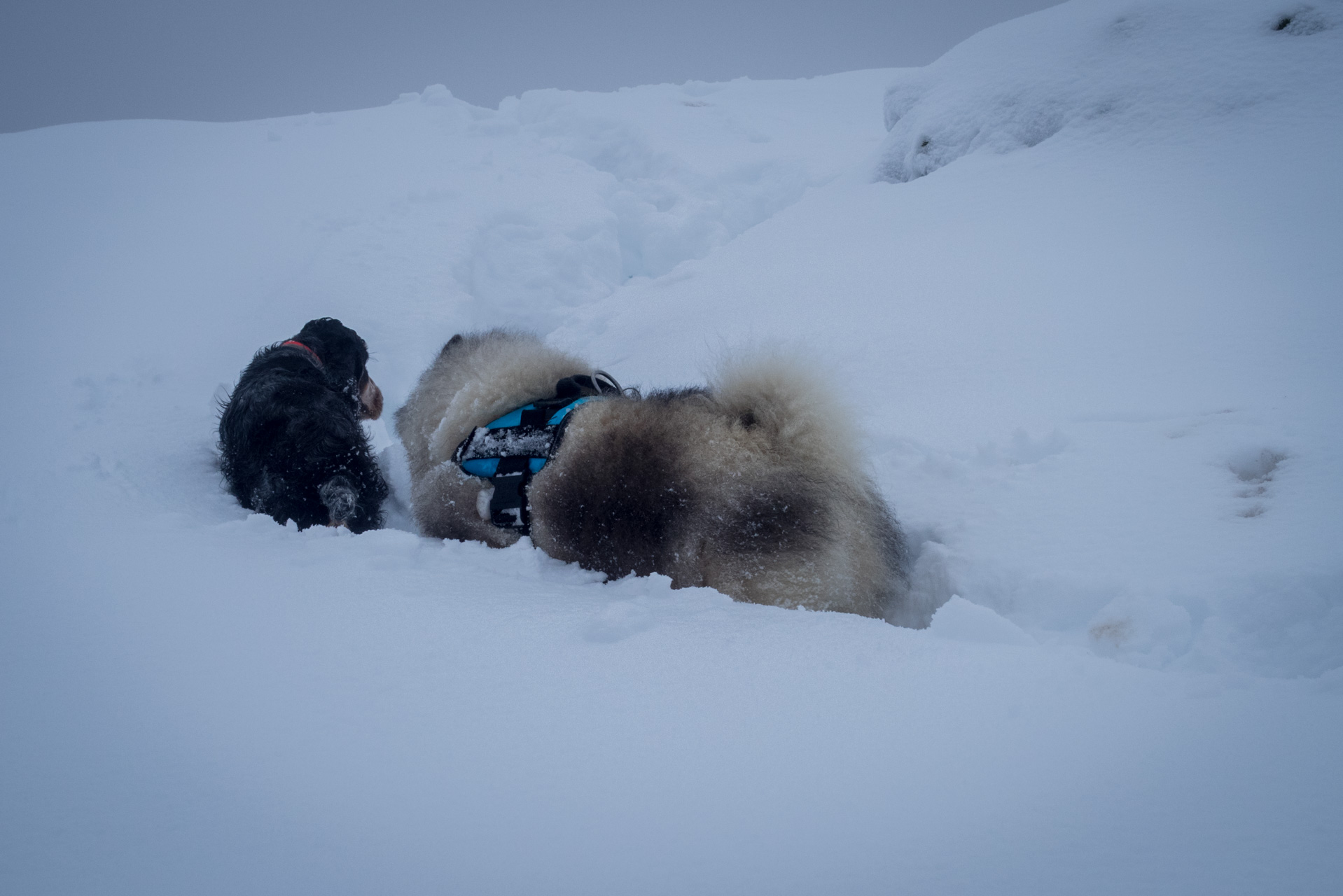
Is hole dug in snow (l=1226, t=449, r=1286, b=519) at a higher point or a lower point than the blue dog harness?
lower

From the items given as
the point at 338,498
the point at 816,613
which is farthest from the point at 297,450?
the point at 816,613

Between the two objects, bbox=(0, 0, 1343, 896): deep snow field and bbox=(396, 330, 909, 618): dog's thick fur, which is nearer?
bbox=(0, 0, 1343, 896): deep snow field

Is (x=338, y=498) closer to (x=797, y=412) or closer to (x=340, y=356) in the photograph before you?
(x=340, y=356)

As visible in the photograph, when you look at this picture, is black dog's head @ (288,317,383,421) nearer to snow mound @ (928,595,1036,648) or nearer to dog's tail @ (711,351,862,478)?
dog's tail @ (711,351,862,478)

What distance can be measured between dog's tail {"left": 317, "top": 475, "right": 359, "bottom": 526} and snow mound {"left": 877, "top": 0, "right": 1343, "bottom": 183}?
5364mm

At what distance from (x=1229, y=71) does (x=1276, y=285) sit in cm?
272

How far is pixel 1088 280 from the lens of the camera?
3.37 m

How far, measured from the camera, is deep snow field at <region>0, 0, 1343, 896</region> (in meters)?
0.77

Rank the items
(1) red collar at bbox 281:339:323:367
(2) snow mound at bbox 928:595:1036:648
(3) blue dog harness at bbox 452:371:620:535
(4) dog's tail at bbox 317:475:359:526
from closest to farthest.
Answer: (2) snow mound at bbox 928:595:1036:648 < (3) blue dog harness at bbox 452:371:620:535 < (4) dog's tail at bbox 317:475:359:526 < (1) red collar at bbox 281:339:323:367

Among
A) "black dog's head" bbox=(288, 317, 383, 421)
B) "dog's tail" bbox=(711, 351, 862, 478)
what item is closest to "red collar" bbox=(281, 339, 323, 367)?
"black dog's head" bbox=(288, 317, 383, 421)

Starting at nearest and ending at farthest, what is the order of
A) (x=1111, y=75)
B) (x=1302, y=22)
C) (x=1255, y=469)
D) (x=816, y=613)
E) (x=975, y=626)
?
(x=975, y=626)
(x=816, y=613)
(x=1255, y=469)
(x=1302, y=22)
(x=1111, y=75)

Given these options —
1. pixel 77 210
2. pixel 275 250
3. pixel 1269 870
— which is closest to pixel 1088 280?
pixel 1269 870

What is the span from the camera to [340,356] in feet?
9.98

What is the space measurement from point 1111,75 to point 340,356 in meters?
5.98
